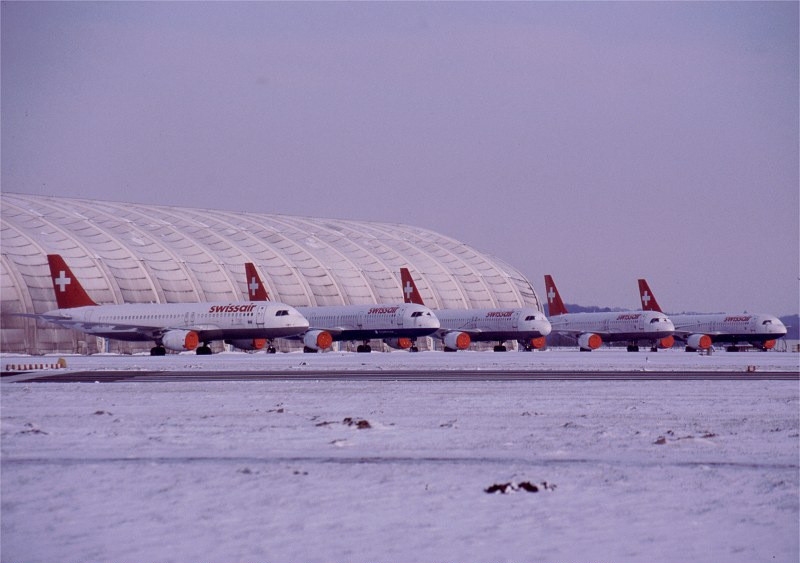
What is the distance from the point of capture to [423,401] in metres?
29.1

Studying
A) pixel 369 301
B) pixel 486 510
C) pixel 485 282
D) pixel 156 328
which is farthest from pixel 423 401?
pixel 485 282

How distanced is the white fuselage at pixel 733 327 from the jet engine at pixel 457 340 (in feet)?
72.5

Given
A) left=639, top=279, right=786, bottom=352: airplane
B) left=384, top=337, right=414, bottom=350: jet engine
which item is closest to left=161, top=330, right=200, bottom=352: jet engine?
left=384, top=337, right=414, bottom=350: jet engine

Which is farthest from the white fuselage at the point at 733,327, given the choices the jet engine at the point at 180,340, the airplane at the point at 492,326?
the jet engine at the point at 180,340

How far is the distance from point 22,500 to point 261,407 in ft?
44.3

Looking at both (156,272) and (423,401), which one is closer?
(423,401)

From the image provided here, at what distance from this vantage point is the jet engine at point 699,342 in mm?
102250

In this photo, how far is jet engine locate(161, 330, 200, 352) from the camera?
78875mm

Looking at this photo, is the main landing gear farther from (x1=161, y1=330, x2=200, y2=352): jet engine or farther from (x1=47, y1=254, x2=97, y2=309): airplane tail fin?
(x1=47, y1=254, x2=97, y2=309): airplane tail fin

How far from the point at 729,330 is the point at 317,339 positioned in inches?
1651

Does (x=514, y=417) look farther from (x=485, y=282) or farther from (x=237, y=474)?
(x=485, y=282)

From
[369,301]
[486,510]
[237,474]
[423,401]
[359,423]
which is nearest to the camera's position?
[486,510]

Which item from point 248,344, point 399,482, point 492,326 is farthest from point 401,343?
point 399,482

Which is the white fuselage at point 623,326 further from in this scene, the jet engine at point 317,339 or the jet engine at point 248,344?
the jet engine at point 248,344
